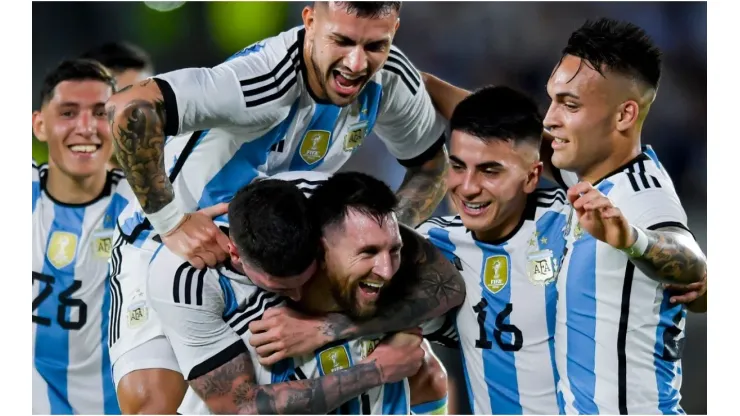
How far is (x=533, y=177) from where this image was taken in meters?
2.80

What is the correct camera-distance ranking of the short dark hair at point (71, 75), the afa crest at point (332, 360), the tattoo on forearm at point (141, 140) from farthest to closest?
the short dark hair at point (71, 75), the afa crest at point (332, 360), the tattoo on forearm at point (141, 140)

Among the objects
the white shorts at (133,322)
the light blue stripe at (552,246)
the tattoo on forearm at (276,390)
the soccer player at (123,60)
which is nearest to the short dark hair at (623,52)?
the light blue stripe at (552,246)

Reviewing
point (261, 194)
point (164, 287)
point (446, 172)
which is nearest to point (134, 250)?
point (164, 287)

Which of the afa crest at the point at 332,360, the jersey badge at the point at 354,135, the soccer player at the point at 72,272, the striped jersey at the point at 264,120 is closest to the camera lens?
the striped jersey at the point at 264,120

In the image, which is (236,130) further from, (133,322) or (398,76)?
(133,322)

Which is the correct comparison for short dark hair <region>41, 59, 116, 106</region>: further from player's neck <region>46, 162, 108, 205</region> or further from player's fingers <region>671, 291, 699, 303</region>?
player's fingers <region>671, 291, 699, 303</region>

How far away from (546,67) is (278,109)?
1.05 m

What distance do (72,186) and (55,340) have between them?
583 mm

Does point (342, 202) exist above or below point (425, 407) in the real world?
above

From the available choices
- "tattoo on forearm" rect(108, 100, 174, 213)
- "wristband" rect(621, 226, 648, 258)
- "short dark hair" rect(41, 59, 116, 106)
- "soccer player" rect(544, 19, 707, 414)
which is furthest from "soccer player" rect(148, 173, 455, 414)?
"short dark hair" rect(41, 59, 116, 106)

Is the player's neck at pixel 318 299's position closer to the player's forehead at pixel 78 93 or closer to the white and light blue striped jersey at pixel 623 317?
the white and light blue striped jersey at pixel 623 317

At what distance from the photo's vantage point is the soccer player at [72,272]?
3.32m

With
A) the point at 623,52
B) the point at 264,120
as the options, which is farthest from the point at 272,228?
the point at 623,52

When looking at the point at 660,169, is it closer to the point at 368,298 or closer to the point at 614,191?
the point at 614,191
